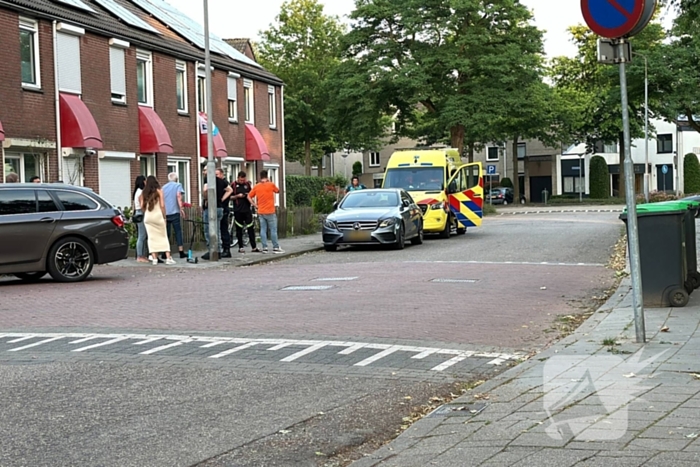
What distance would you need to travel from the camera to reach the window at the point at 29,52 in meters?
25.8

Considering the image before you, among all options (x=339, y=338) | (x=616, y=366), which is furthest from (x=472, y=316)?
(x=616, y=366)

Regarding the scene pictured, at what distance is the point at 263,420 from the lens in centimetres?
622

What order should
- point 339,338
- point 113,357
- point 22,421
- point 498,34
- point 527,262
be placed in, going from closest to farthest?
point 22,421 < point 113,357 < point 339,338 < point 527,262 < point 498,34

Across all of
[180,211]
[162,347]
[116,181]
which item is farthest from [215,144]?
[162,347]

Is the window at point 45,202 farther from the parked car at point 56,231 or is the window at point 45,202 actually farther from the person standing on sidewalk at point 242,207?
the person standing on sidewalk at point 242,207

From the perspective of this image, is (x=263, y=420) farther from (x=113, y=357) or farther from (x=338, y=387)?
(x=113, y=357)

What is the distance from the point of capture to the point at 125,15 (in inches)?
1273

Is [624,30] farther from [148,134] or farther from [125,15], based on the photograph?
[125,15]

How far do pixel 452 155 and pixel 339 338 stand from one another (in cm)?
2282

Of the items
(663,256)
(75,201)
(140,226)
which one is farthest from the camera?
(140,226)

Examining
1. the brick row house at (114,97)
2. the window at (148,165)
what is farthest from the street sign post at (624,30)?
the window at (148,165)

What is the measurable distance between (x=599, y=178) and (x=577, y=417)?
7616 centimetres

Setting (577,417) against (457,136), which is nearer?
(577,417)

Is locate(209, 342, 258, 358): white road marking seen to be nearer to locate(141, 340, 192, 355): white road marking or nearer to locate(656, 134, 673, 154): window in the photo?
locate(141, 340, 192, 355): white road marking
